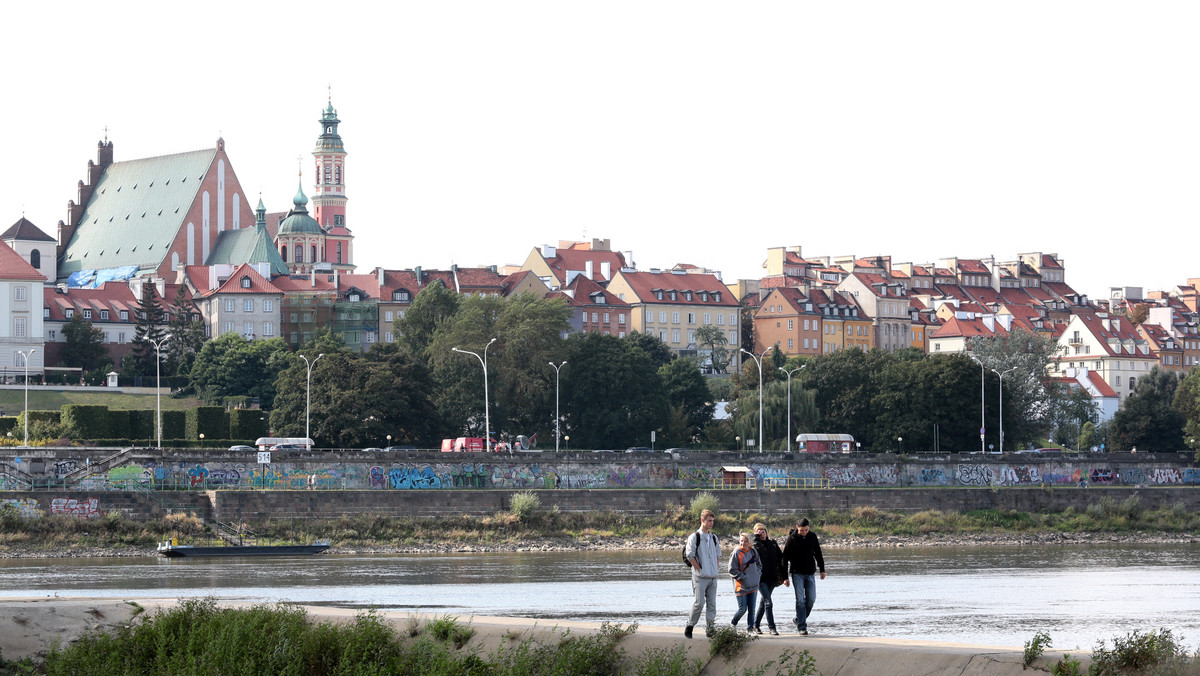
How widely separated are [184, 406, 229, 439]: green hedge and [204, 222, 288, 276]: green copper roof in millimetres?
69712

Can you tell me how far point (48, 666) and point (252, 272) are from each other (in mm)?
133916

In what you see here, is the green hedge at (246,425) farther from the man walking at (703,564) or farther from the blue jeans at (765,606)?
the man walking at (703,564)

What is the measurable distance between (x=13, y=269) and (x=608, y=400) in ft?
196

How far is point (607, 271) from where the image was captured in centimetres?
16638

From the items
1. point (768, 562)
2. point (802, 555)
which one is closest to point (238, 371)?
point (768, 562)

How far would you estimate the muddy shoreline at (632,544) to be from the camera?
192 ft

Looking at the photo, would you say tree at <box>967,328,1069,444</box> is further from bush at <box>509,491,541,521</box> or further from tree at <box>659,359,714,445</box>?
bush at <box>509,491,541,521</box>

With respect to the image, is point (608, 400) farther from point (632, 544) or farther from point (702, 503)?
point (632, 544)

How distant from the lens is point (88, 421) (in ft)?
312

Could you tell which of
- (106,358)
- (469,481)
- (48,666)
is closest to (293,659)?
(48,666)

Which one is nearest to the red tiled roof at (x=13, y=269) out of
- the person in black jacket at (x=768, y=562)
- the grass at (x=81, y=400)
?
the grass at (x=81, y=400)

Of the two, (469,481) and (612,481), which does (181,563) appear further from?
(612,481)

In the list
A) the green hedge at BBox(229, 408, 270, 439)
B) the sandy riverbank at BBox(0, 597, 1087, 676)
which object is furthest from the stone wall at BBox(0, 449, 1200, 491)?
the sandy riverbank at BBox(0, 597, 1087, 676)

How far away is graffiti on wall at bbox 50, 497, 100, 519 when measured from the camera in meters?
61.9
